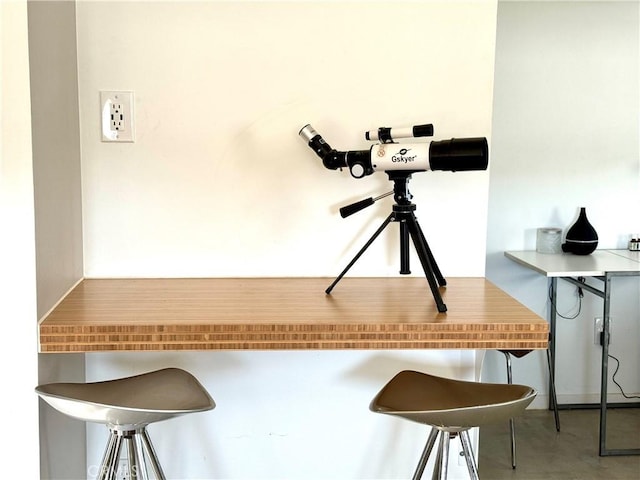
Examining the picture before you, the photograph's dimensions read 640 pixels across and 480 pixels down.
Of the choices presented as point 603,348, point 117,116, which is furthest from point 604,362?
point 117,116

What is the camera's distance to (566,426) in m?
3.02

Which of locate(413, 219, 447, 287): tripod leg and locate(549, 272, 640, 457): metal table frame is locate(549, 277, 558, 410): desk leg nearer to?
locate(549, 272, 640, 457): metal table frame

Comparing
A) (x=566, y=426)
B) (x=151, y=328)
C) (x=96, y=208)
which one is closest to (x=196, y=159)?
(x=96, y=208)

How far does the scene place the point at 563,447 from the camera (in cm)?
281

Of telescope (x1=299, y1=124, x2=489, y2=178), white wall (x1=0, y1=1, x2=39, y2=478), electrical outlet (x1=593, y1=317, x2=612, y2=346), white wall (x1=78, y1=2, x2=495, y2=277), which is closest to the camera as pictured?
white wall (x1=0, y1=1, x2=39, y2=478)

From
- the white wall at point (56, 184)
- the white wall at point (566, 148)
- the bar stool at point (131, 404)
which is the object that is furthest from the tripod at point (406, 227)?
the white wall at point (566, 148)

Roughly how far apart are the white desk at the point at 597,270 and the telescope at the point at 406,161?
0.94m

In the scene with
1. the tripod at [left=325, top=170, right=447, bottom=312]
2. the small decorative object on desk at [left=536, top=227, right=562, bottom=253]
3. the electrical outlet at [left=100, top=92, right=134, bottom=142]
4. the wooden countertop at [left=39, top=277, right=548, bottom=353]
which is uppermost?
the electrical outlet at [left=100, top=92, right=134, bottom=142]

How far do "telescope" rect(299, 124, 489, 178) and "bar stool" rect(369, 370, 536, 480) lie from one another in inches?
22.5

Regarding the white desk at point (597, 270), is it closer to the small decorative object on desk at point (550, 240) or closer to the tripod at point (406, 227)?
the small decorative object on desk at point (550, 240)

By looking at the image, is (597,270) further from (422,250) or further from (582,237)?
(422,250)

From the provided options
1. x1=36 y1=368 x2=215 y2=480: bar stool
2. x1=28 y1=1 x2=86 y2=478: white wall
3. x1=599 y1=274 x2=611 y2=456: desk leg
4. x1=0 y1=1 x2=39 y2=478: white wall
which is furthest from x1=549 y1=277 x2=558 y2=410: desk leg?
x1=0 y1=1 x2=39 y2=478: white wall

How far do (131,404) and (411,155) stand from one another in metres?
0.96

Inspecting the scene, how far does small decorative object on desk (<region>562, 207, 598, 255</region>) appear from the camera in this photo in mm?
2953
